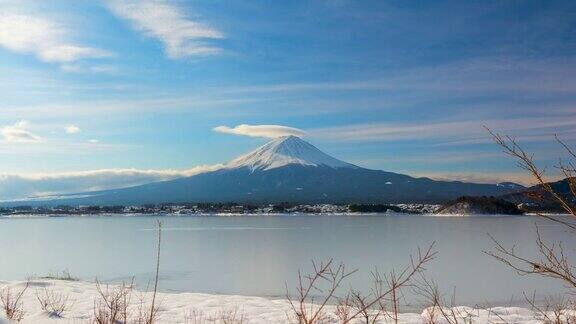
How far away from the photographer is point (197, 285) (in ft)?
32.1

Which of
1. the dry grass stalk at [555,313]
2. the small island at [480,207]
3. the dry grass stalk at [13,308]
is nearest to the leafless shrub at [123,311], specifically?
the dry grass stalk at [13,308]

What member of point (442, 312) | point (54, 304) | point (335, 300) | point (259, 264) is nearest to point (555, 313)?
point (442, 312)

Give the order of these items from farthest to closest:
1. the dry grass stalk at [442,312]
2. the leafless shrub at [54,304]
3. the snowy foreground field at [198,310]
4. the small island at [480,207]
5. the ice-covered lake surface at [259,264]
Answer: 1. the small island at [480,207]
2. the ice-covered lake surface at [259,264]
3. the leafless shrub at [54,304]
4. the snowy foreground field at [198,310]
5. the dry grass stalk at [442,312]

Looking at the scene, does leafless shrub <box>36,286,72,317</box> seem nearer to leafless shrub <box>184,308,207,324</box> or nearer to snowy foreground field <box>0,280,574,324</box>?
snowy foreground field <box>0,280,574,324</box>

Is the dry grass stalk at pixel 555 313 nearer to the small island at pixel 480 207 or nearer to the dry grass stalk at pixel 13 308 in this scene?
the dry grass stalk at pixel 13 308

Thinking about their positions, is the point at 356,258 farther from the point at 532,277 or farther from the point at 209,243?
the point at 209,243

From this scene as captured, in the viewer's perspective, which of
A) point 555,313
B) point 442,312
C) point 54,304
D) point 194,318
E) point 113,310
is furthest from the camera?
point 54,304

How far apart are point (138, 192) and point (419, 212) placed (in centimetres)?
8428

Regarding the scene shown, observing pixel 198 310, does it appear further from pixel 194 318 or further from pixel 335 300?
pixel 335 300

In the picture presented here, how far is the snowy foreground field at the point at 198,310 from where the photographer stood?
5.47 metres

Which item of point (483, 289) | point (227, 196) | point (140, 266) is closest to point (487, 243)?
point (483, 289)

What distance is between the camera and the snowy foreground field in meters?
5.47

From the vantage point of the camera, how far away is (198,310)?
6.40 meters

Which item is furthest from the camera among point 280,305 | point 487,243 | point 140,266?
point 487,243
